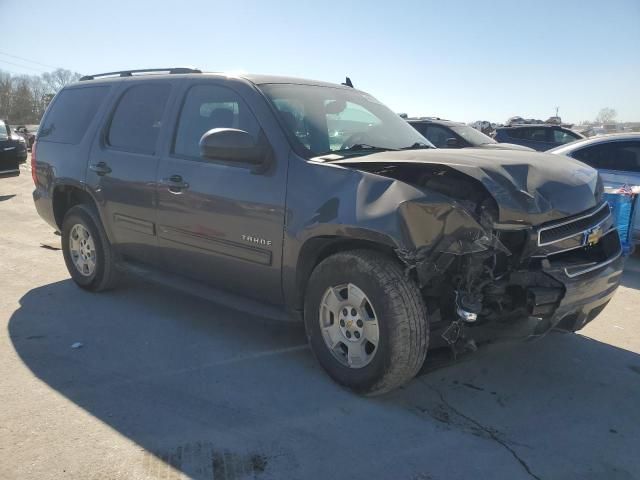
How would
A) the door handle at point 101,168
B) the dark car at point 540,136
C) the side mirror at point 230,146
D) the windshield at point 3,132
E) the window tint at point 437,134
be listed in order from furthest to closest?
the dark car at point 540,136
the windshield at point 3,132
the window tint at point 437,134
the door handle at point 101,168
the side mirror at point 230,146

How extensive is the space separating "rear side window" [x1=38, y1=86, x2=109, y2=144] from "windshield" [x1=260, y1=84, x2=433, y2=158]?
7.26 ft

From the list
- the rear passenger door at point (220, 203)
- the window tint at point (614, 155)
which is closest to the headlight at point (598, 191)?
the rear passenger door at point (220, 203)

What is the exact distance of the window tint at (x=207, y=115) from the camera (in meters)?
3.74

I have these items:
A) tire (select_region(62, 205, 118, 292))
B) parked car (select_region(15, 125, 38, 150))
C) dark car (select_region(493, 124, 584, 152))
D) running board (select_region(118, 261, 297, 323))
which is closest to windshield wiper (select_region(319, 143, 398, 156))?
running board (select_region(118, 261, 297, 323))

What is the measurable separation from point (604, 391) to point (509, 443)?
100 centimetres

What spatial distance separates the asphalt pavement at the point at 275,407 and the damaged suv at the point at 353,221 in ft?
1.18

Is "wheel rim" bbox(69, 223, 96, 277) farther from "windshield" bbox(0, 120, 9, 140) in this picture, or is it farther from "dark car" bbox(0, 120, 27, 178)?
"windshield" bbox(0, 120, 9, 140)

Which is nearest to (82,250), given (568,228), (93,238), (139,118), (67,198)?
(93,238)

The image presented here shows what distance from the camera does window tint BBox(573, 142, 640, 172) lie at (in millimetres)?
7035

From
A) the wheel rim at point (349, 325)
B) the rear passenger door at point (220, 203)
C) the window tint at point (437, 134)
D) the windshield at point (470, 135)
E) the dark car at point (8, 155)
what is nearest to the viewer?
the wheel rim at point (349, 325)

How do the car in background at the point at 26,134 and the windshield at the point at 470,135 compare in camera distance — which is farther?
the car in background at the point at 26,134

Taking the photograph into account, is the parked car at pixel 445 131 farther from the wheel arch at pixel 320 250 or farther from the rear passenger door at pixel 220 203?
the wheel arch at pixel 320 250

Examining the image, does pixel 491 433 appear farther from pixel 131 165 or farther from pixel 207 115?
pixel 131 165

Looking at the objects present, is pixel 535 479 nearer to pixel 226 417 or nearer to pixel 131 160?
pixel 226 417
